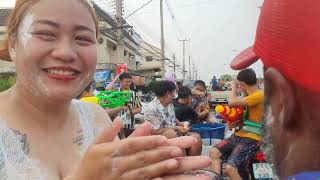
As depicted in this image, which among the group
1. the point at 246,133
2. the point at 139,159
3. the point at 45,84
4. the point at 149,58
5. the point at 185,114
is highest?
the point at 45,84

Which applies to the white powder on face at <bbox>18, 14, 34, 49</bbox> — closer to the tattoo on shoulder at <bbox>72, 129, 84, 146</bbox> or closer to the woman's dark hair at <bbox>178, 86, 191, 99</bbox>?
the tattoo on shoulder at <bbox>72, 129, 84, 146</bbox>

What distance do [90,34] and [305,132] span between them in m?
1.06

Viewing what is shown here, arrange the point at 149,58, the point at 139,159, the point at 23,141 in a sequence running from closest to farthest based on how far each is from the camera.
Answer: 1. the point at 139,159
2. the point at 23,141
3. the point at 149,58

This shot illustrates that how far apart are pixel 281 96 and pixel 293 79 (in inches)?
2.3

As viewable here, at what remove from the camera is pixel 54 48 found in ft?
5.04

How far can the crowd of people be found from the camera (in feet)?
2.69

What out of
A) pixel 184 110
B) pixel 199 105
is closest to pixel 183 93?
pixel 184 110

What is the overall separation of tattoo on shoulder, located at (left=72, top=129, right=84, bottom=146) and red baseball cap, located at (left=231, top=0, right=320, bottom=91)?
108 cm

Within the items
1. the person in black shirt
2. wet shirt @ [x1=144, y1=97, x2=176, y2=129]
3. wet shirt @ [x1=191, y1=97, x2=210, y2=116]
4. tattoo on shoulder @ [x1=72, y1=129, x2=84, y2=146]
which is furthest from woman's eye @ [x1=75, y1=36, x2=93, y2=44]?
wet shirt @ [x1=191, y1=97, x2=210, y2=116]

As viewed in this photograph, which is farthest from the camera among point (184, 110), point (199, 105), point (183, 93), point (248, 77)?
point (199, 105)

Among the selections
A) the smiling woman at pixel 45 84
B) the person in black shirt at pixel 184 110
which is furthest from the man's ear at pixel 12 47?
the person in black shirt at pixel 184 110

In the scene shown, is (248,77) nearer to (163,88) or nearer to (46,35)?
(163,88)

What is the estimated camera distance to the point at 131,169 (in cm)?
99

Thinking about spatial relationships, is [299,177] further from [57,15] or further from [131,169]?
[57,15]
